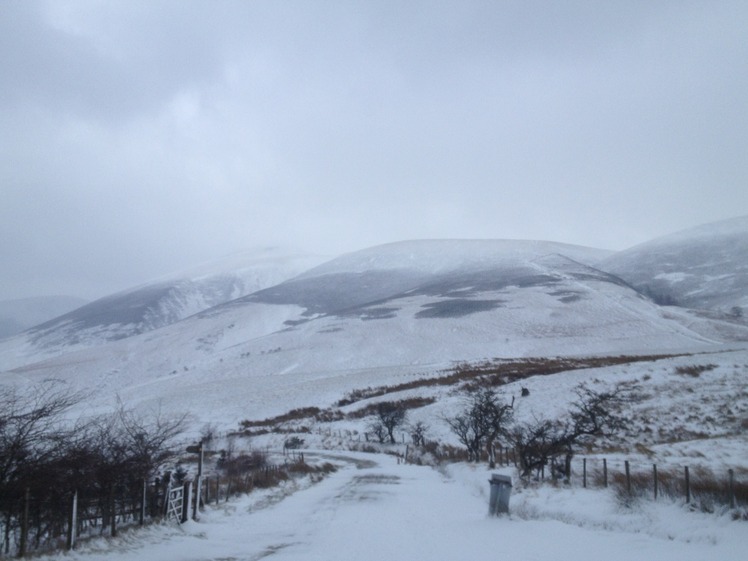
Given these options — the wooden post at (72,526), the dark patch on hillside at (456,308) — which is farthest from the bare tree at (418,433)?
the dark patch on hillside at (456,308)

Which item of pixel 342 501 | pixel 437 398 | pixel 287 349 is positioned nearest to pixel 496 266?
pixel 287 349

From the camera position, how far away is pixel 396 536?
12.0 meters

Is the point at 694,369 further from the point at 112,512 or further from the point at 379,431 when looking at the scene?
the point at 112,512

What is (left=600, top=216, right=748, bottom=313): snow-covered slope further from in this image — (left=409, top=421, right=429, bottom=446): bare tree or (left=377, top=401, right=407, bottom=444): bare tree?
(left=409, top=421, right=429, bottom=446): bare tree

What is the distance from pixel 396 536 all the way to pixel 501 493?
305cm

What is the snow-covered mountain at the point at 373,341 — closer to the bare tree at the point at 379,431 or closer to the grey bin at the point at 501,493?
the bare tree at the point at 379,431

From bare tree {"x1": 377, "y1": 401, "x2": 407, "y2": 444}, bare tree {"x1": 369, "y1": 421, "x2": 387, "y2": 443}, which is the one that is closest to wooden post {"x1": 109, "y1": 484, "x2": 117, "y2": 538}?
bare tree {"x1": 377, "y1": 401, "x2": 407, "y2": 444}

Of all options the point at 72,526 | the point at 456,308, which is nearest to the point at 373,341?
the point at 456,308

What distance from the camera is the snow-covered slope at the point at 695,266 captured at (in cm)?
11650

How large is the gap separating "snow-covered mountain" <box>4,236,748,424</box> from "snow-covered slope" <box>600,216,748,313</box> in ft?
51.3

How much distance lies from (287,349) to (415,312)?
30.6 meters

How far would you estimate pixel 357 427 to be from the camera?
151 ft

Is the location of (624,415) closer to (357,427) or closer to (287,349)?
(357,427)

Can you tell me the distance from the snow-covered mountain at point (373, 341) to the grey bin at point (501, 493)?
152 ft
